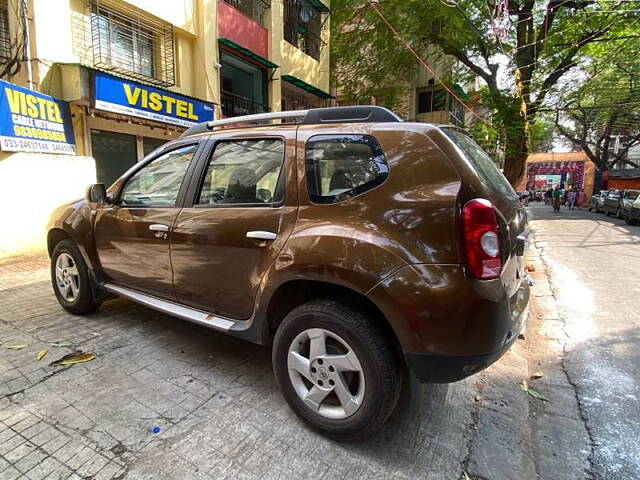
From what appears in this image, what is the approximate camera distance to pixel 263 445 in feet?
7.23

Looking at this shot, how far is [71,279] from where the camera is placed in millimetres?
3840

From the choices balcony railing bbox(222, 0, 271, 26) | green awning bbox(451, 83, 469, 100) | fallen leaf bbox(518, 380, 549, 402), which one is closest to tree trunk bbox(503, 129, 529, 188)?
green awning bbox(451, 83, 469, 100)

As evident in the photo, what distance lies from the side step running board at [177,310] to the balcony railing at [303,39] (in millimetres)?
13266

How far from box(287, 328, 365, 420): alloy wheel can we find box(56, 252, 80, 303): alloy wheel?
261 centimetres

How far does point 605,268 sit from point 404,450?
7038 mm

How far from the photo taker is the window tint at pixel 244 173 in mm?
2518

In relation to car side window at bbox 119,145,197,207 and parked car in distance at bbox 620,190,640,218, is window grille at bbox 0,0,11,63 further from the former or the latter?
parked car in distance at bbox 620,190,640,218

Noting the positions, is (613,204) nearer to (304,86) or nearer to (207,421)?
(304,86)

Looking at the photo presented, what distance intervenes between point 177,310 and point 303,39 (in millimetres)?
14645

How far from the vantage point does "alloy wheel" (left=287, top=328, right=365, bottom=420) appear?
2123mm

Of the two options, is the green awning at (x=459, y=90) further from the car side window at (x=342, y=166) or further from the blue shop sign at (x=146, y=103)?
the car side window at (x=342, y=166)

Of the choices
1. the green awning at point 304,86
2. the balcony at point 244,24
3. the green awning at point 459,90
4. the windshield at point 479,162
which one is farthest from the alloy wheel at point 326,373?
the green awning at point 459,90

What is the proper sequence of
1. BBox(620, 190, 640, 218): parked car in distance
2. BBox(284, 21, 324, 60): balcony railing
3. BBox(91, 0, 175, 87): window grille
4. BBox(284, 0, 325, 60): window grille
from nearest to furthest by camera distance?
1. BBox(91, 0, 175, 87): window grille
2. BBox(284, 0, 325, 60): window grille
3. BBox(284, 21, 324, 60): balcony railing
4. BBox(620, 190, 640, 218): parked car in distance

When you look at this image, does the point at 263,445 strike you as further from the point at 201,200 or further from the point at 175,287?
the point at 201,200
